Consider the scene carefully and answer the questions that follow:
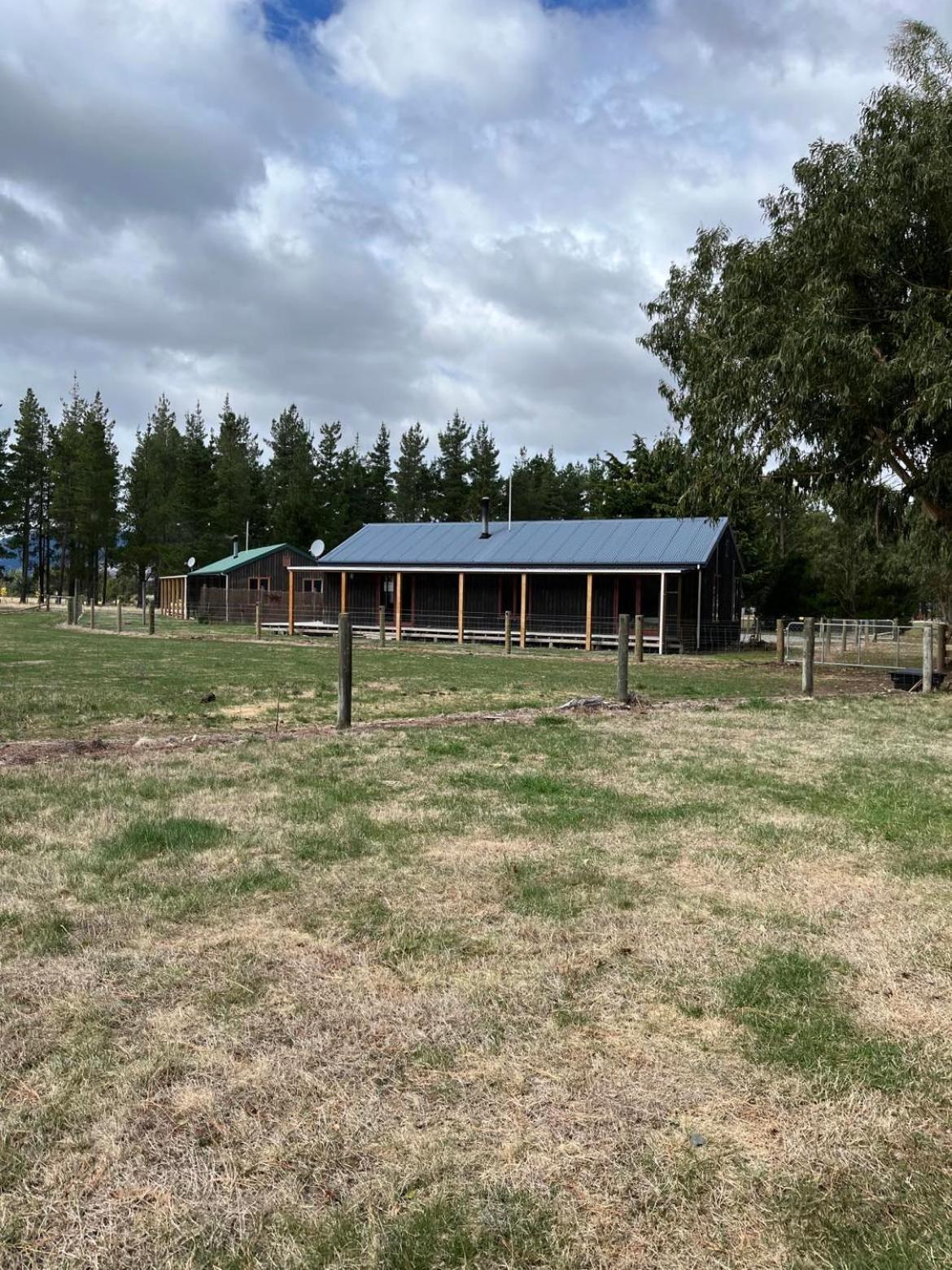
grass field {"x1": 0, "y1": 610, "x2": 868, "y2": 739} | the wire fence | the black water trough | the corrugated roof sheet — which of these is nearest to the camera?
grass field {"x1": 0, "y1": 610, "x2": 868, "y2": 739}

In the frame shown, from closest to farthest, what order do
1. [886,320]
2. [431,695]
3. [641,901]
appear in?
[641,901] < [431,695] < [886,320]

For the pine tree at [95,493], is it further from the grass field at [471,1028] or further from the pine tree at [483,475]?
the grass field at [471,1028]

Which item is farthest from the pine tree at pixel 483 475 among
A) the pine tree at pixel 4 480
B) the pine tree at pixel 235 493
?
the pine tree at pixel 4 480

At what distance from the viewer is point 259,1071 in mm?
2504

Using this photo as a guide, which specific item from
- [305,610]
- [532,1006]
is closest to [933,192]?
[532,1006]

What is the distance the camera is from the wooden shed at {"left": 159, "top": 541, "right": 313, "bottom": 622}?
140ft

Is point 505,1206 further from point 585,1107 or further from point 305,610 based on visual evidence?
point 305,610

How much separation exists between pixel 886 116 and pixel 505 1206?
1888cm

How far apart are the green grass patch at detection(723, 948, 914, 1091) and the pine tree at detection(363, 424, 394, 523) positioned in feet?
229

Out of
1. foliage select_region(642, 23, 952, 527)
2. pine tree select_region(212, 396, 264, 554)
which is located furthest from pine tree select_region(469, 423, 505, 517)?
foliage select_region(642, 23, 952, 527)

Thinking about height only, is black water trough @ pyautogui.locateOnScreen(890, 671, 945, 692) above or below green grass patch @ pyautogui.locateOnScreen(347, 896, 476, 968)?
above

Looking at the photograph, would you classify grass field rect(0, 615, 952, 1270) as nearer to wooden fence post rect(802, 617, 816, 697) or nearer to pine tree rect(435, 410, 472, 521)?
wooden fence post rect(802, 617, 816, 697)

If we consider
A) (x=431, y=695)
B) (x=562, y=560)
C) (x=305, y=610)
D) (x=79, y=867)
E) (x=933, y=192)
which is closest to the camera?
(x=79, y=867)

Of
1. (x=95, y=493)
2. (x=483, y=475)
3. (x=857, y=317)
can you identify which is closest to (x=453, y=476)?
(x=483, y=475)
